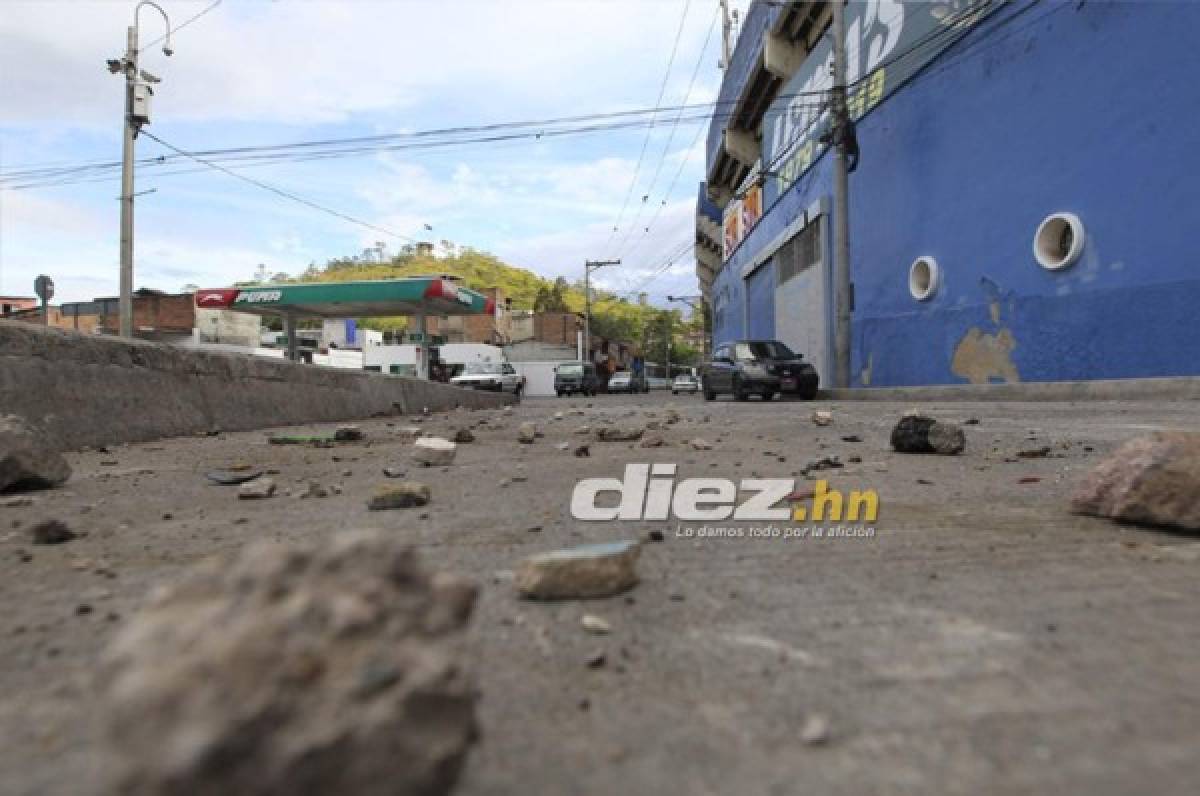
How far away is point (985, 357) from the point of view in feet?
42.3

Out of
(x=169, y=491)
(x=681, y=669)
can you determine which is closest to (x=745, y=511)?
(x=681, y=669)

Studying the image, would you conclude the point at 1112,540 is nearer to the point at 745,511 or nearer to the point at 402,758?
the point at 745,511

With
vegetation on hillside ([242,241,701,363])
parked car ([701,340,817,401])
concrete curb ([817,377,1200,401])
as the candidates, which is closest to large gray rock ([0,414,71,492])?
concrete curb ([817,377,1200,401])

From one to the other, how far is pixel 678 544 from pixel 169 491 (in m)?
2.46

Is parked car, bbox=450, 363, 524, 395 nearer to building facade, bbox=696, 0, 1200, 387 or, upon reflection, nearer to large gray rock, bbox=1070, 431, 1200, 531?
building facade, bbox=696, 0, 1200, 387

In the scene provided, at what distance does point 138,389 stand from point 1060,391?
10825 millimetres

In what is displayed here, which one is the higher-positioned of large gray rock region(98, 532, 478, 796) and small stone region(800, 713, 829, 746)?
large gray rock region(98, 532, 478, 796)

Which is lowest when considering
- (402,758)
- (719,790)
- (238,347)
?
(719,790)

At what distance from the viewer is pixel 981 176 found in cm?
1295

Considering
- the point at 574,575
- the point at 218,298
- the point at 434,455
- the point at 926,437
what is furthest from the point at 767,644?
the point at 218,298

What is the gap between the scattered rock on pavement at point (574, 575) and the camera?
184cm

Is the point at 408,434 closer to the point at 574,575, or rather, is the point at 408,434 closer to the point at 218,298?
the point at 574,575

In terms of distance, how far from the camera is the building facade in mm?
9602

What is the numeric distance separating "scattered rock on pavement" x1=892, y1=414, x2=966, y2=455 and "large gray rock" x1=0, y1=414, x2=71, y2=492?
14.9 ft
